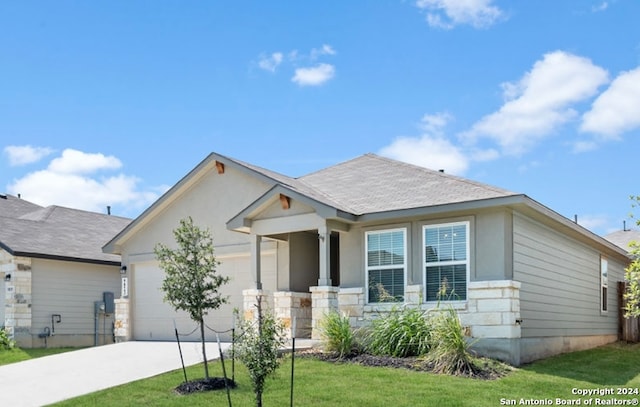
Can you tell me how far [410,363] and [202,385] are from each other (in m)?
3.60

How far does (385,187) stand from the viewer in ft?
52.0

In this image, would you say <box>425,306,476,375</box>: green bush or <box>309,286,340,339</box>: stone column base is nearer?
<box>425,306,476,375</box>: green bush

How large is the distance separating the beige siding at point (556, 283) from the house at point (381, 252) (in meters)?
0.04

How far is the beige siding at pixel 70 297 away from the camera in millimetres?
20812

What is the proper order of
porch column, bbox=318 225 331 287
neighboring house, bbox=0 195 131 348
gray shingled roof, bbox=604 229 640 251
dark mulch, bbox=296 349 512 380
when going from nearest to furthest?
dark mulch, bbox=296 349 512 380 → porch column, bbox=318 225 331 287 → neighboring house, bbox=0 195 131 348 → gray shingled roof, bbox=604 229 640 251

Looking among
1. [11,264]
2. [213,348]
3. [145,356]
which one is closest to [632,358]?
[213,348]

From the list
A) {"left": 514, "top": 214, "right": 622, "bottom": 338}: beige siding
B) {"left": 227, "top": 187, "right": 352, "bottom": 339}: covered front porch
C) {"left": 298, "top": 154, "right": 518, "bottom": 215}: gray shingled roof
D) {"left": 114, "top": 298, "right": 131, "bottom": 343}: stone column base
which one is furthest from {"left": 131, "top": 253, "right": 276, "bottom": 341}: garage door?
{"left": 514, "top": 214, "right": 622, "bottom": 338}: beige siding

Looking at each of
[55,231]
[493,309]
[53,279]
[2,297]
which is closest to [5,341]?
[2,297]

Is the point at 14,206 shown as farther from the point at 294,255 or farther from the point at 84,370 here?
the point at 84,370

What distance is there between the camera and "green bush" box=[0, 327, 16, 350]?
19.1m

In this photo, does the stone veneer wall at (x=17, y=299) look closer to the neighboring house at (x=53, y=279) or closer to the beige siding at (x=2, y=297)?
the neighboring house at (x=53, y=279)

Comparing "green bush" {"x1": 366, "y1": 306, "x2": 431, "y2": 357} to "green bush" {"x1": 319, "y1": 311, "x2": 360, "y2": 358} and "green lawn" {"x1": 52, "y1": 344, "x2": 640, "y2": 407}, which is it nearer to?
"green bush" {"x1": 319, "y1": 311, "x2": 360, "y2": 358}

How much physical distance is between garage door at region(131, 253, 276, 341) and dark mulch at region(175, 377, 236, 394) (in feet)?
19.1

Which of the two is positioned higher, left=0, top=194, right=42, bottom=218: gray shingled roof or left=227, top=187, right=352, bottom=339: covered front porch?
left=0, top=194, right=42, bottom=218: gray shingled roof
